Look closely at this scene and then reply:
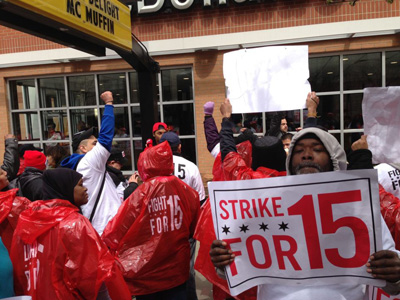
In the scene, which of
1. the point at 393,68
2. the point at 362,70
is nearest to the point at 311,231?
the point at 362,70

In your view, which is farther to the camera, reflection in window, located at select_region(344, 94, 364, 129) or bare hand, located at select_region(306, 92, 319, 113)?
reflection in window, located at select_region(344, 94, 364, 129)

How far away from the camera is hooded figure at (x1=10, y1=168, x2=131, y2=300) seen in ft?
6.25

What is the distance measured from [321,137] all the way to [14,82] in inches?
410

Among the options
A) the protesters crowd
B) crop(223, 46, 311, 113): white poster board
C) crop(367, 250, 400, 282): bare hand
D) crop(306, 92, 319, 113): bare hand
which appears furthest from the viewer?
crop(223, 46, 311, 113): white poster board

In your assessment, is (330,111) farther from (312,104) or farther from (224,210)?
(224,210)

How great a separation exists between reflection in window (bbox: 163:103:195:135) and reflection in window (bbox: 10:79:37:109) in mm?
4181

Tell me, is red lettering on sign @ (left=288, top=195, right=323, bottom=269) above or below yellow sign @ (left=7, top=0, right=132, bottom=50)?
below

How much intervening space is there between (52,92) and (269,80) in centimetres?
832

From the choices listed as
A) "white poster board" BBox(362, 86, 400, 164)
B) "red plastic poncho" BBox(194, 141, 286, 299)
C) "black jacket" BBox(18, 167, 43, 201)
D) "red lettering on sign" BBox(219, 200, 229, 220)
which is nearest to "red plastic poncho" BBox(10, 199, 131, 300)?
"red plastic poncho" BBox(194, 141, 286, 299)

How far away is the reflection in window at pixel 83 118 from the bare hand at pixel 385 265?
915cm

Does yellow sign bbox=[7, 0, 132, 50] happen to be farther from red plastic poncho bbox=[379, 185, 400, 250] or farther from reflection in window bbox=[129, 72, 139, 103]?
reflection in window bbox=[129, 72, 139, 103]

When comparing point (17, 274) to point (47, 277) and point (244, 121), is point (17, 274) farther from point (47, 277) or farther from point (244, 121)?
point (244, 121)

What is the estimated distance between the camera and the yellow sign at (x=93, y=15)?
2.91m

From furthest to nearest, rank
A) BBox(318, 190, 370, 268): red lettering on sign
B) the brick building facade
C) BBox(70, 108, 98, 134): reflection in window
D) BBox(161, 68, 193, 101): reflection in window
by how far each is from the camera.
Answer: BBox(70, 108, 98, 134): reflection in window, BBox(161, 68, 193, 101): reflection in window, the brick building facade, BBox(318, 190, 370, 268): red lettering on sign
